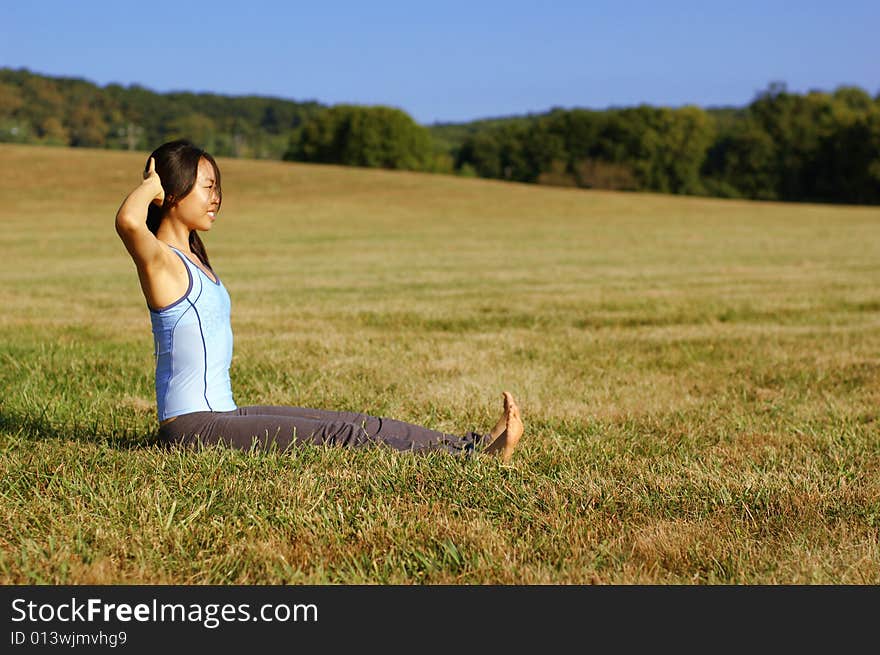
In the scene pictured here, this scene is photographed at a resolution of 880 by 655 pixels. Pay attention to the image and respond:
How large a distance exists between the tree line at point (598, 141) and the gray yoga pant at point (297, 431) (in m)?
91.1

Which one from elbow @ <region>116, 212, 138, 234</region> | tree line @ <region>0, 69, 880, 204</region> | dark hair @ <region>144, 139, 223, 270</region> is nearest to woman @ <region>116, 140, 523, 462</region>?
dark hair @ <region>144, 139, 223, 270</region>

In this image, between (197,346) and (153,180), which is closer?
(153,180)

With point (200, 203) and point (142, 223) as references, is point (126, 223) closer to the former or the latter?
point (142, 223)

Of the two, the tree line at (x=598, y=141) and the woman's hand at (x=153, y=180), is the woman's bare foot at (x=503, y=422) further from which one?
the tree line at (x=598, y=141)

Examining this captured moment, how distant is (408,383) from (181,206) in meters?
3.03

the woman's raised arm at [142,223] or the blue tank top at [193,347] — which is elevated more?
the woman's raised arm at [142,223]

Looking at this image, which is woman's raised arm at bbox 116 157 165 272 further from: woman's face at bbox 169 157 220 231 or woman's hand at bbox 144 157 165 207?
woman's face at bbox 169 157 220 231

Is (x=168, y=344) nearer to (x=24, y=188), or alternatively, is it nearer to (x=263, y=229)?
(x=263, y=229)

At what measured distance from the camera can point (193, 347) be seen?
4.24 metres

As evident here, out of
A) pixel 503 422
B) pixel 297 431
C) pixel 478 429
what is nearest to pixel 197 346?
pixel 297 431

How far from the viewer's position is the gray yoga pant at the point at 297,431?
429 cm

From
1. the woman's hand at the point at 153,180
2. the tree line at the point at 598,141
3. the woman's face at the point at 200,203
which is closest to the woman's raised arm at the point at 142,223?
the woman's hand at the point at 153,180

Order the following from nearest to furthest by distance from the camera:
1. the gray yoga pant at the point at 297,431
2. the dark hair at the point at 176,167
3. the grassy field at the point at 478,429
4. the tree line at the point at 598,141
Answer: the grassy field at the point at 478,429 → the dark hair at the point at 176,167 → the gray yoga pant at the point at 297,431 → the tree line at the point at 598,141

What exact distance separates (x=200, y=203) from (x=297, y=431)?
1.22 metres
